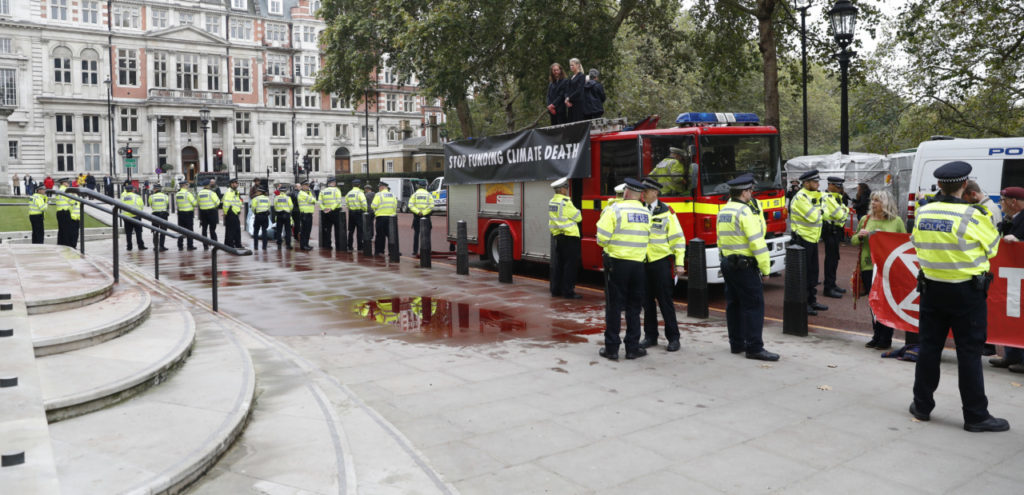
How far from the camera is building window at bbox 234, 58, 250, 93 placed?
78.0 m

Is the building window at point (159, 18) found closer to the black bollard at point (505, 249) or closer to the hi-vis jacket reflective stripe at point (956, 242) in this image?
the black bollard at point (505, 249)

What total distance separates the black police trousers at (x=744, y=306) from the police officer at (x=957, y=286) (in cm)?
205

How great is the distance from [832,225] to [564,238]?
157 inches

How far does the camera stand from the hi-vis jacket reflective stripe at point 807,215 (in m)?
10.6

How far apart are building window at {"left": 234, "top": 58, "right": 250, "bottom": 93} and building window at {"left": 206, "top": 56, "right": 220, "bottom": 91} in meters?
1.88

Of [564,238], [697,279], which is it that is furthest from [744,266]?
[564,238]

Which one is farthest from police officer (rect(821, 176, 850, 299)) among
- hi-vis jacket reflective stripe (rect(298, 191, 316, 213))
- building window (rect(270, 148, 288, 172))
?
building window (rect(270, 148, 288, 172))

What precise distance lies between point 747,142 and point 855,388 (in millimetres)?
5762

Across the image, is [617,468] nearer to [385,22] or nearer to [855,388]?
[855,388]

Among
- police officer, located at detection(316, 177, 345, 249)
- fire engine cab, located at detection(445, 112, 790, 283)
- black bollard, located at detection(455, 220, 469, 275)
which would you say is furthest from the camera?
police officer, located at detection(316, 177, 345, 249)

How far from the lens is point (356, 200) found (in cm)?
1958

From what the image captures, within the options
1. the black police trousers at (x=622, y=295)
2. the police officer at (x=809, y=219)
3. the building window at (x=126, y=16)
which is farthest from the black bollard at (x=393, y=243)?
the building window at (x=126, y=16)

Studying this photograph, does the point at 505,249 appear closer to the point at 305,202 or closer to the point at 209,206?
the point at 305,202

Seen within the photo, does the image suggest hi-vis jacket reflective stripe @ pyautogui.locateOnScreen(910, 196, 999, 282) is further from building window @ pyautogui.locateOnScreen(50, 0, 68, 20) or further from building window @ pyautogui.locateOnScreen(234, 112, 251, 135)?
building window @ pyautogui.locateOnScreen(234, 112, 251, 135)
